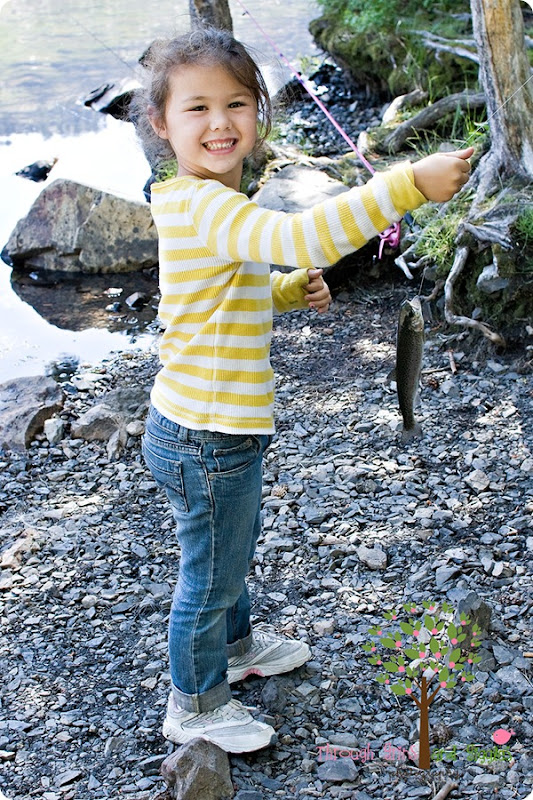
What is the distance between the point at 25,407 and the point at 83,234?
285 cm

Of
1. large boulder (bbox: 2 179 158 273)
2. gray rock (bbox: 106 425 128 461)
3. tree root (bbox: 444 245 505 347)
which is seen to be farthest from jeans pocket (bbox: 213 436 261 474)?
large boulder (bbox: 2 179 158 273)

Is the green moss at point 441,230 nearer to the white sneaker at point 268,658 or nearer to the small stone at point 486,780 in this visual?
the white sneaker at point 268,658

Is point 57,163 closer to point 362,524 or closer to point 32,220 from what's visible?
point 32,220

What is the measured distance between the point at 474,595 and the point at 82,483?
2.07 meters

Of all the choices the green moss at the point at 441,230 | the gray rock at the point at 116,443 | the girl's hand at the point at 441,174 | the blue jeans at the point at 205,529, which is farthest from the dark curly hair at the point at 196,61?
the green moss at the point at 441,230

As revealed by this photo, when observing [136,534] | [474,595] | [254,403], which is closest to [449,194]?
[254,403]

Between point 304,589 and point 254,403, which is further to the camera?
point 304,589

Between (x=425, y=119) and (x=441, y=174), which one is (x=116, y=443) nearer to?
(x=441, y=174)

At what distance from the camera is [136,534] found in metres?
3.93

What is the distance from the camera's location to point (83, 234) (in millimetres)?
7578

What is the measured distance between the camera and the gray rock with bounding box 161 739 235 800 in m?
2.53

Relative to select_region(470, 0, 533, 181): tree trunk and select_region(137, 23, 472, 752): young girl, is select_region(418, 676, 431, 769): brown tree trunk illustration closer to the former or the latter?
select_region(137, 23, 472, 752): young girl

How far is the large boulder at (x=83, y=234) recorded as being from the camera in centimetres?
750

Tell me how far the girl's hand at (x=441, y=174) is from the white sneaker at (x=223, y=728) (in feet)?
5.14
